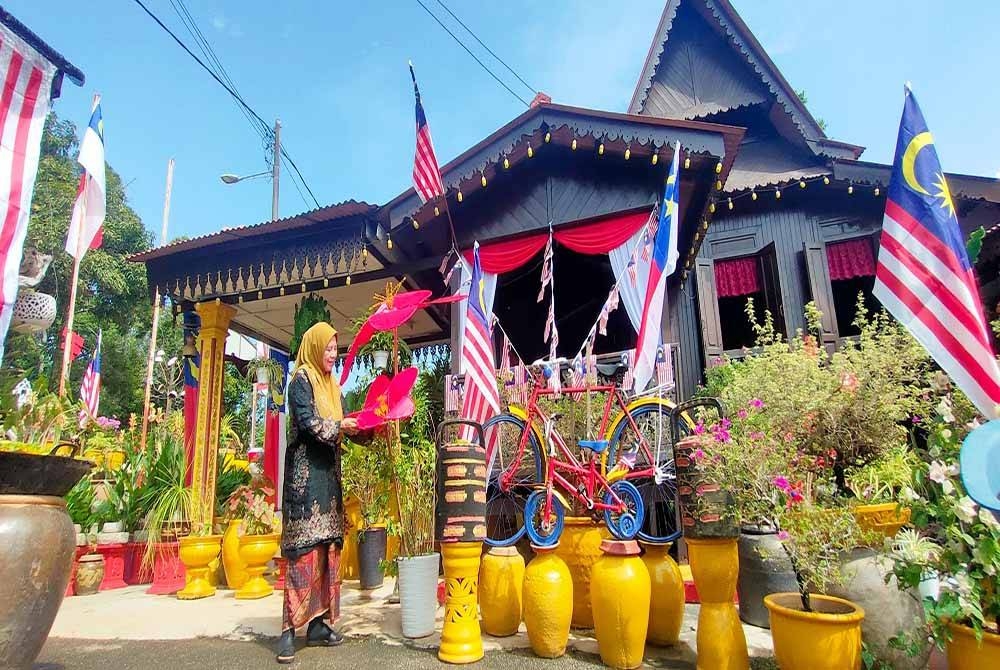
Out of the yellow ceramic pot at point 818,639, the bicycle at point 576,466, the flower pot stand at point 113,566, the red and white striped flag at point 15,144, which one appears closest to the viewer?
the yellow ceramic pot at point 818,639

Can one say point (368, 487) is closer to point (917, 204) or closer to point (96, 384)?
point (917, 204)

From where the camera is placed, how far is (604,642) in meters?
3.02

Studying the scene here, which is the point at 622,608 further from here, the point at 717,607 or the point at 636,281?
the point at 636,281

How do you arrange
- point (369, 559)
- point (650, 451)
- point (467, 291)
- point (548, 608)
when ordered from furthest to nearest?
point (467, 291) < point (369, 559) < point (650, 451) < point (548, 608)

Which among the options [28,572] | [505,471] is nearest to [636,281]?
[505,471]

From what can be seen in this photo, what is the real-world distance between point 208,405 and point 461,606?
6132mm

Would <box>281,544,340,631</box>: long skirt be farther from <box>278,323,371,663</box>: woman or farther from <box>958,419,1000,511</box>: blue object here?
<box>958,419,1000,511</box>: blue object

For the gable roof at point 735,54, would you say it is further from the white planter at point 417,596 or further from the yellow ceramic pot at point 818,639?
the white planter at point 417,596

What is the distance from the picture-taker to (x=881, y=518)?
2.99 metres

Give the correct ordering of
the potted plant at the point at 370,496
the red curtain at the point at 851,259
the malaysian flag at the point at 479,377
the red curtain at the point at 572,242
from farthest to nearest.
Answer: the red curtain at the point at 851,259, the red curtain at the point at 572,242, the malaysian flag at the point at 479,377, the potted plant at the point at 370,496

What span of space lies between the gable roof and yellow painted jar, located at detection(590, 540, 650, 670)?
9511mm

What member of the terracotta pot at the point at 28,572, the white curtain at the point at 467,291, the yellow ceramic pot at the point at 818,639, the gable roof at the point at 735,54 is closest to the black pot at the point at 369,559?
the white curtain at the point at 467,291

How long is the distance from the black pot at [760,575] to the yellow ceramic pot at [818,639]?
50.0 inches

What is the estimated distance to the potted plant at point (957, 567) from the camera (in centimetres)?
221
